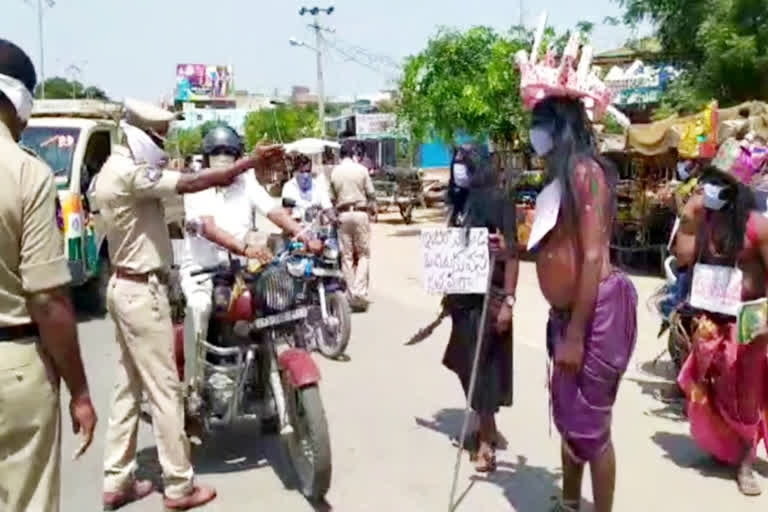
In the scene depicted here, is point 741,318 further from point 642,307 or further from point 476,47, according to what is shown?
point 476,47

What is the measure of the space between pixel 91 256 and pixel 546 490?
22.0ft

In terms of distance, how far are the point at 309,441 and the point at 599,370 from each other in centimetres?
151

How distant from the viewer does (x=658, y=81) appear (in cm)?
1928

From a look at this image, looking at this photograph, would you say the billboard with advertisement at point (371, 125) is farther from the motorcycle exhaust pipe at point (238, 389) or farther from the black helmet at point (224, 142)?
the motorcycle exhaust pipe at point (238, 389)

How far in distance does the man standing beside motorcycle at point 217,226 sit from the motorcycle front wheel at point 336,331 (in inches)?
92.1

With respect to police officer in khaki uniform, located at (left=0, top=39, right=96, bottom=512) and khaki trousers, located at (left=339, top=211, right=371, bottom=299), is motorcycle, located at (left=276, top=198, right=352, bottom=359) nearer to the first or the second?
khaki trousers, located at (left=339, top=211, right=371, bottom=299)

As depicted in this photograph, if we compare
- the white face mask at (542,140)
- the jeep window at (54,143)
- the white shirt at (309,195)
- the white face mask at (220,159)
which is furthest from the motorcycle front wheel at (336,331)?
the white face mask at (542,140)

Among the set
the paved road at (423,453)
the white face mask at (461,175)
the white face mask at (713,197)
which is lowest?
the paved road at (423,453)

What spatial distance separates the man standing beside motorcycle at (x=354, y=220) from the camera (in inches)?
410

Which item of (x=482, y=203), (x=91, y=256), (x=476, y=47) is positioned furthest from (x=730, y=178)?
(x=476, y=47)

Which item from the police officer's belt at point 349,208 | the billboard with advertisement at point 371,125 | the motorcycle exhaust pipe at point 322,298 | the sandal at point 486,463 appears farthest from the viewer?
the billboard with advertisement at point 371,125

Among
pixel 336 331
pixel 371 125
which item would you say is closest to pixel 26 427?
pixel 336 331

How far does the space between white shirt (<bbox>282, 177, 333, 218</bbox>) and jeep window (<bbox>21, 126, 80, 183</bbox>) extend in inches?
94.1

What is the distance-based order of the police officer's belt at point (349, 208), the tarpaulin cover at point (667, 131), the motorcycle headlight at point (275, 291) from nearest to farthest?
the motorcycle headlight at point (275, 291) → the police officer's belt at point (349, 208) → the tarpaulin cover at point (667, 131)
